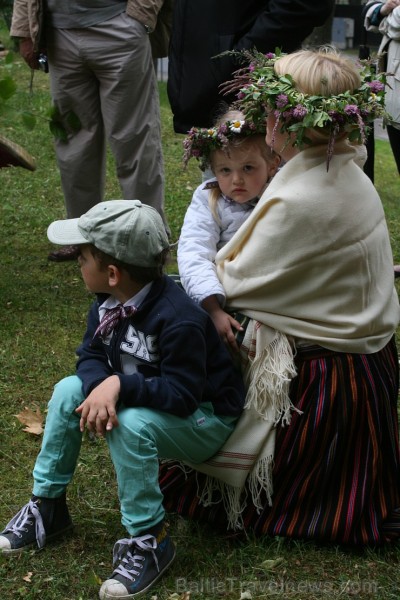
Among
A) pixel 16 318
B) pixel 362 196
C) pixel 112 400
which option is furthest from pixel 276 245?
pixel 16 318

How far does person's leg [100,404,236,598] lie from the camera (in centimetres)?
274

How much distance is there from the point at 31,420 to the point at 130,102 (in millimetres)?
2228

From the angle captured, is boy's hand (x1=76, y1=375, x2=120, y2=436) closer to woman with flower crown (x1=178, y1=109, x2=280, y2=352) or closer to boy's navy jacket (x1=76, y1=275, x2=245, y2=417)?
boy's navy jacket (x1=76, y1=275, x2=245, y2=417)

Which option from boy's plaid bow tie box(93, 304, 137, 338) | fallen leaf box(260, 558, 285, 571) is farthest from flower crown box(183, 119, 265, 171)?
fallen leaf box(260, 558, 285, 571)

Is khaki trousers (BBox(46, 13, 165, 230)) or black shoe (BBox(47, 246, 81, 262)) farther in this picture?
black shoe (BBox(47, 246, 81, 262))

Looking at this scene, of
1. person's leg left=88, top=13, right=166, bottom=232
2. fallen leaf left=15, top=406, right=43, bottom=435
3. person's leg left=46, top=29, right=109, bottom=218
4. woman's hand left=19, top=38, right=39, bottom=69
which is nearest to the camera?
fallen leaf left=15, top=406, right=43, bottom=435

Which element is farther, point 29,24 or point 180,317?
point 29,24

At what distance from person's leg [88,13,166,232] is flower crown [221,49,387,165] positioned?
2467mm

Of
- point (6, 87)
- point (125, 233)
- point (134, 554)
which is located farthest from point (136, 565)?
point (6, 87)

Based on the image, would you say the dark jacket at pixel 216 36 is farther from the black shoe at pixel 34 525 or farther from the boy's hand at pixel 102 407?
the black shoe at pixel 34 525

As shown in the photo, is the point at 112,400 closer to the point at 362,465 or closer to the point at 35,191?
the point at 362,465

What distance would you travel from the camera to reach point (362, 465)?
9.90 ft

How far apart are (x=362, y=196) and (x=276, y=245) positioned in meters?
0.32

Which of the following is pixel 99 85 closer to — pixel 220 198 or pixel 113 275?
pixel 220 198
